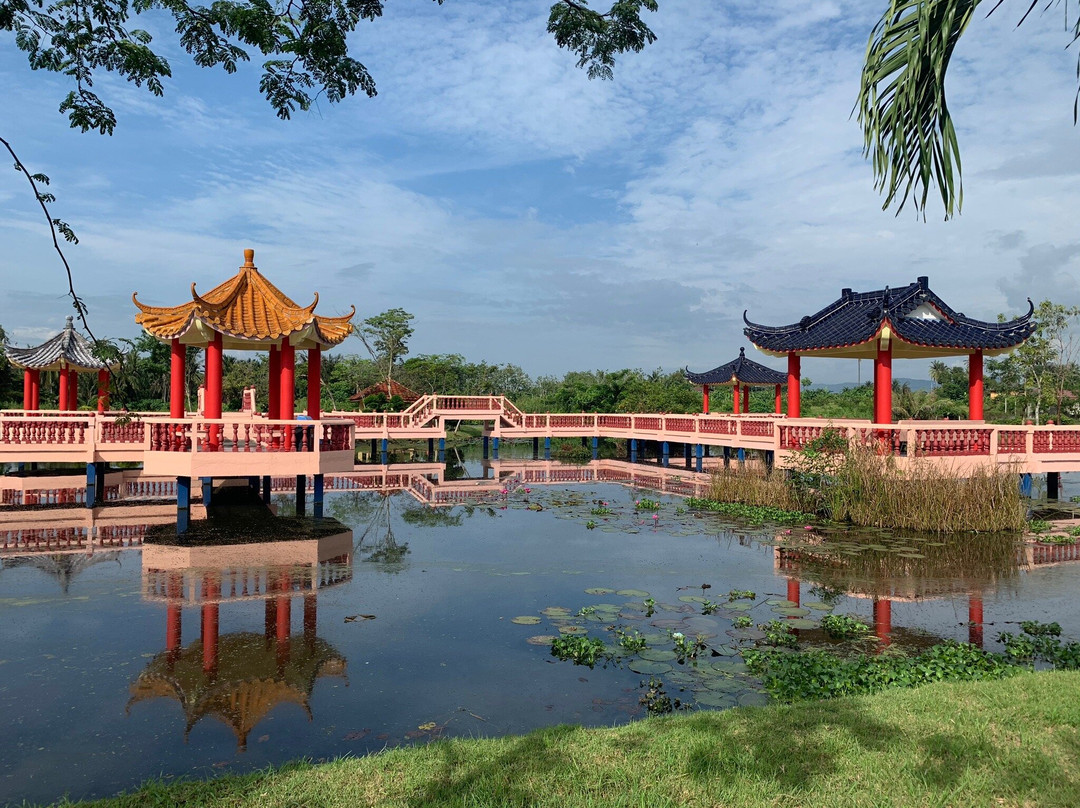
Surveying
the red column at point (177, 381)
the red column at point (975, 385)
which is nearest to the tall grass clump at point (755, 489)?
the red column at point (975, 385)

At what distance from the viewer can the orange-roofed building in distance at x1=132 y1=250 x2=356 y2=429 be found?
1222 cm

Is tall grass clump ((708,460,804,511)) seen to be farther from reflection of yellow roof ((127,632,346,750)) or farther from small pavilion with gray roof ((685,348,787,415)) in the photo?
small pavilion with gray roof ((685,348,787,415))

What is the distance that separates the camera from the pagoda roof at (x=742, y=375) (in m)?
26.9

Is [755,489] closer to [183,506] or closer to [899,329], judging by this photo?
[899,329]

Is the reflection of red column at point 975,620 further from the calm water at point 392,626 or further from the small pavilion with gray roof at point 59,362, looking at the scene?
the small pavilion with gray roof at point 59,362

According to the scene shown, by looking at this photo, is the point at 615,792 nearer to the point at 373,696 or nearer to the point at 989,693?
the point at 373,696

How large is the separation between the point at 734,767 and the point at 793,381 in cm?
1493

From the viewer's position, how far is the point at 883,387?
14734mm

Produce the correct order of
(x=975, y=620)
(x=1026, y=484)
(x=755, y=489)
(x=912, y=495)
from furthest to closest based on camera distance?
(x=1026, y=484)
(x=755, y=489)
(x=912, y=495)
(x=975, y=620)

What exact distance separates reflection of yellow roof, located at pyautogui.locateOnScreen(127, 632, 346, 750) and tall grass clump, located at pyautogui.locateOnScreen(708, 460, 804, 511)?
977 centimetres

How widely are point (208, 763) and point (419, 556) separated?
5.88 meters

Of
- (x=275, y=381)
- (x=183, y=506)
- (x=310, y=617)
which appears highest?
(x=275, y=381)

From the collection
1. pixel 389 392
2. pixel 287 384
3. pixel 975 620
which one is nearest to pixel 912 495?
pixel 975 620

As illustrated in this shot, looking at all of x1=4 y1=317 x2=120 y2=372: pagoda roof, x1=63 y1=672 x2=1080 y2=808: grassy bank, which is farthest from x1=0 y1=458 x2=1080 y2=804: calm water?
x1=4 y1=317 x2=120 y2=372: pagoda roof
